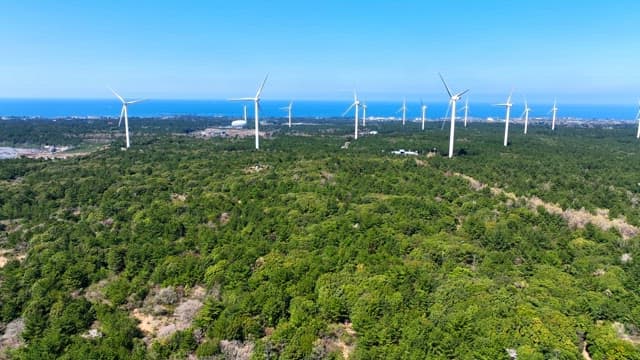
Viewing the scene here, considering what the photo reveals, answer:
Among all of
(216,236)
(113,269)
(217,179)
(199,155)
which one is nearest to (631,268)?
(216,236)

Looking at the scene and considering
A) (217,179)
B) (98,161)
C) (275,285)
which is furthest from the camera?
(98,161)

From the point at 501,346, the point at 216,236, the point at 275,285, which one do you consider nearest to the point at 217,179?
the point at 216,236

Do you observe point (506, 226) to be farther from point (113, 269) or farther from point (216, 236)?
point (113, 269)

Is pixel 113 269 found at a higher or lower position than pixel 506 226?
lower

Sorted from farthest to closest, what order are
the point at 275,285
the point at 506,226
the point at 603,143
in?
the point at 603,143, the point at 506,226, the point at 275,285

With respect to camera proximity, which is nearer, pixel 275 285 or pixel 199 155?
pixel 275 285

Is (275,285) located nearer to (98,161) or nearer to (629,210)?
(629,210)
